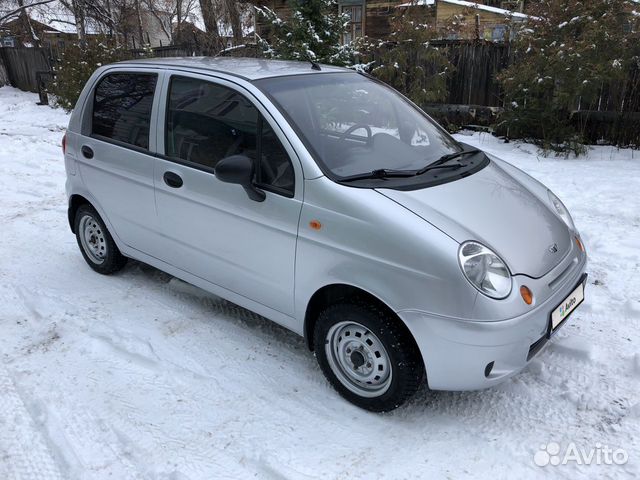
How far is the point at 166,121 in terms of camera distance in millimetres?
3656

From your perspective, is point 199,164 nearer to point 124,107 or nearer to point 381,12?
point 124,107

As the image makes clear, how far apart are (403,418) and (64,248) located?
401cm

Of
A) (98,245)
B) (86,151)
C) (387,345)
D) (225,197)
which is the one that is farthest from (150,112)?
(387,345)

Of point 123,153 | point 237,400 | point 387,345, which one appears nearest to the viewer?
point 387,345

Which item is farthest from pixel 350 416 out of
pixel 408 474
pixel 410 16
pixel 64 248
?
pixel 410 16

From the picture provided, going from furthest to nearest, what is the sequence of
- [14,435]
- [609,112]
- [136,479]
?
[609,112]
[14,435]
[136,479]

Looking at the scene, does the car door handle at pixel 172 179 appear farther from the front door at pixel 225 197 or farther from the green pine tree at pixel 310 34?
the green pine tree at pixel 310 34

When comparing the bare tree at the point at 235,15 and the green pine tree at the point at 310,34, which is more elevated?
the bare tree at the point at 235,15

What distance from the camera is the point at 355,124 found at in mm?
3482

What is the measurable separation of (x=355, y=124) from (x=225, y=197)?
1.01 meters

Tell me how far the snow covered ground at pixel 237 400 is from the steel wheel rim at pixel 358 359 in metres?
0.16

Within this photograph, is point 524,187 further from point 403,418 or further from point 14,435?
point 14,435

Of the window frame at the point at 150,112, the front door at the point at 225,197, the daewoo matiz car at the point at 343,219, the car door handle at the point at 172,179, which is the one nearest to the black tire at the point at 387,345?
the daewoo matiz car at the point at 343,219

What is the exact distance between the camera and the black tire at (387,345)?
2.67 m
